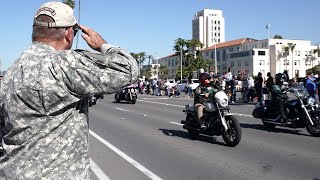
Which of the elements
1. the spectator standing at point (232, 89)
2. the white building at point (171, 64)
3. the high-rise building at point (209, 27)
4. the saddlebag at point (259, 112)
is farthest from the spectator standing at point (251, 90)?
the high-rise building at point (209, 27)

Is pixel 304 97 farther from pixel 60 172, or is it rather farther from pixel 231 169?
pixel 60 172

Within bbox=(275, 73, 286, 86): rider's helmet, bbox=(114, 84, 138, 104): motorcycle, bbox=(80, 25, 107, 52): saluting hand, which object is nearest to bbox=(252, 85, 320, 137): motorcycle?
bbox=(275, 73, 286, 86): rider's helmet

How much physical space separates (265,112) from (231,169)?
5.37 m

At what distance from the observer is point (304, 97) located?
1095 cm

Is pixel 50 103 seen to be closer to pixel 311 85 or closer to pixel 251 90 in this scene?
pixel 311 85

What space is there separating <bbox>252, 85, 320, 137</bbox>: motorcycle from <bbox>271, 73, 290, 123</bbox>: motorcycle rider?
8 cm

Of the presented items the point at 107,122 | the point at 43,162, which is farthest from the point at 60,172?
the point at 107,122

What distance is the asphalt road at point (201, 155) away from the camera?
6.74 m

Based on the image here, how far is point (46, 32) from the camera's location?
221 cm

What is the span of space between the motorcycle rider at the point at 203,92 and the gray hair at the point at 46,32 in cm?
810

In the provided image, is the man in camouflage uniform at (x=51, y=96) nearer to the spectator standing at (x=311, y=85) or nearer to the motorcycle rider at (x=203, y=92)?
the motorcycle rider at (x=203, y=92)

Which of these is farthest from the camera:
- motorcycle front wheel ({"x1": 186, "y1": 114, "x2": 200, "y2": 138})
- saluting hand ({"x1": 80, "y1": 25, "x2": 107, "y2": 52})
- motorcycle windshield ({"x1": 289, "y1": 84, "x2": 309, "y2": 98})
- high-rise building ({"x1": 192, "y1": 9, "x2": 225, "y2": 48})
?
high-rise building ({"x1": 192, "y1": 9, "x2": 225, "y2": 48})

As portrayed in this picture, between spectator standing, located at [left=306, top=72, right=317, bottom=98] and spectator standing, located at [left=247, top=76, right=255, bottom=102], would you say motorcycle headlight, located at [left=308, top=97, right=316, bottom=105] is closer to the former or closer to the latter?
spectator standing, located at [left=306, top=72, right=317, bottom=98]

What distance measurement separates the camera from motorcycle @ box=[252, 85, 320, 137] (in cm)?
1037
